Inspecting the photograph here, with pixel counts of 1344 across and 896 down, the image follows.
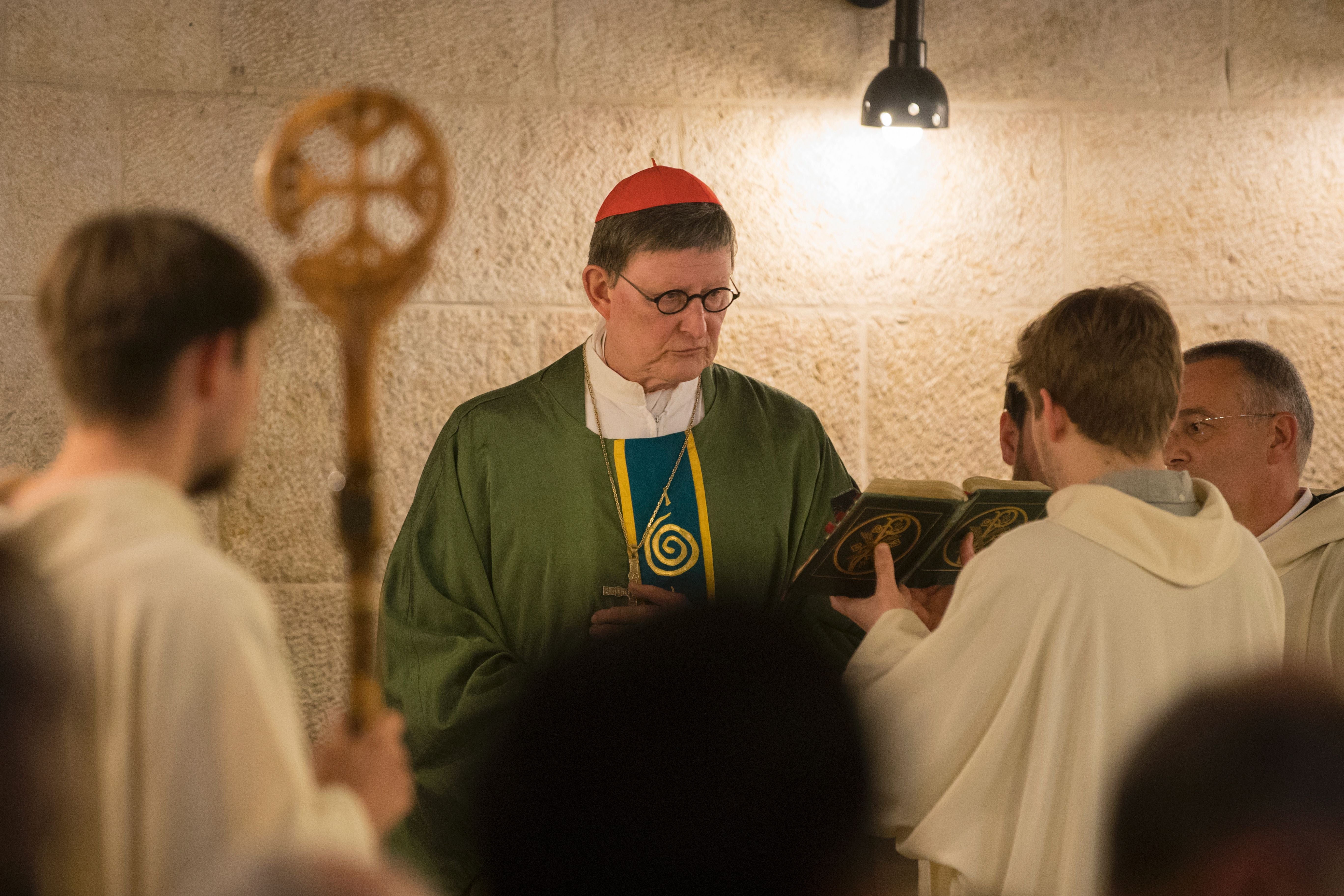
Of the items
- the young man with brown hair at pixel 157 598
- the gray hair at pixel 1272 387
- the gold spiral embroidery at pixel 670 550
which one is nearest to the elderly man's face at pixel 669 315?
Answer: the gold spiral embroidery at pixel 670 550

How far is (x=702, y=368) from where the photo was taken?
355cm

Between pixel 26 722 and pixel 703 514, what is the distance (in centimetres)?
248

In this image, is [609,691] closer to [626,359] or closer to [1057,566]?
[1057,566]

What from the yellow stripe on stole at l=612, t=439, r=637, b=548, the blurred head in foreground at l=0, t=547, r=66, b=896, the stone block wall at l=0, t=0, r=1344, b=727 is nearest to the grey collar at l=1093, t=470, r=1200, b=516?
the yellow stripe on stole at l=612, t=439, r=637, b=548

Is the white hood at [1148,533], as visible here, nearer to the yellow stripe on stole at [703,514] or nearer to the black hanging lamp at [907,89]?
the yellow stripe on stole at [703,514]

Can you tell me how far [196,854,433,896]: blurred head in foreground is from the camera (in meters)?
0.78

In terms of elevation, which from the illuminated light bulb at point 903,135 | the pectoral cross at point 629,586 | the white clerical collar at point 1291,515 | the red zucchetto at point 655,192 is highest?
the illuminated light bulb at point 903,135

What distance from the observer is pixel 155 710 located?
1.41m

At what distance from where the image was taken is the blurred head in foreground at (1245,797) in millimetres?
1116

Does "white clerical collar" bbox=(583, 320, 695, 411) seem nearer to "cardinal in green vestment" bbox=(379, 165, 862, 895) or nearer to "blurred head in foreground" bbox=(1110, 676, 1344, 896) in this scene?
"cardinal in green vestment" bbox=(379, 165, 862, 895)

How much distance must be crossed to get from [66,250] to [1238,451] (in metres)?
2.98

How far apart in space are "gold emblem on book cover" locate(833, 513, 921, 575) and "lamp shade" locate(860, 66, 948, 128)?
1.85 metres

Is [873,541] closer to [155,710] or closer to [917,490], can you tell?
[917,490]

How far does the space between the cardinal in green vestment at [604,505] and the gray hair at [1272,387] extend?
114 cm
